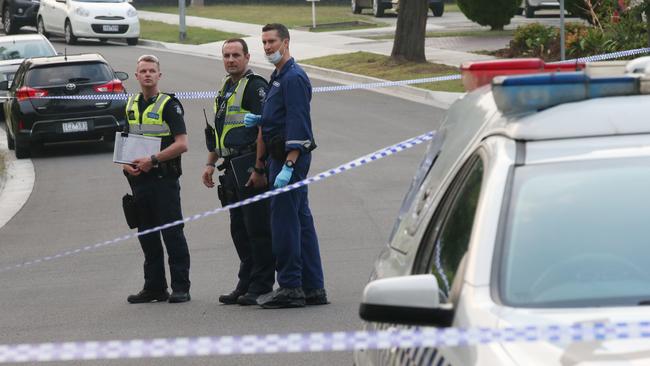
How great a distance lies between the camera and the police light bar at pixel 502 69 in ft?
17.9

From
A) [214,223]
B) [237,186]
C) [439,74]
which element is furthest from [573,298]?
[439,74]

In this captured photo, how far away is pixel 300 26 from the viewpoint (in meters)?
43.2

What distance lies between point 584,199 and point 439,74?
23097 mm

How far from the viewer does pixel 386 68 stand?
28.7m

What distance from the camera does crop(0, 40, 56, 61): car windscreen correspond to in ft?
81.4

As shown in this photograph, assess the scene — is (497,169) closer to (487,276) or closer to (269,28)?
(487,276)

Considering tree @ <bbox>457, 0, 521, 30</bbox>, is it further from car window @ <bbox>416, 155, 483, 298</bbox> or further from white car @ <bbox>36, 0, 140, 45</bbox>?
car window @ <bbox>416, 155, 483, 298</bbox>

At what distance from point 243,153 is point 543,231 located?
5357mm

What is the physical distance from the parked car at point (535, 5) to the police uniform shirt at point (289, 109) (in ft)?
107

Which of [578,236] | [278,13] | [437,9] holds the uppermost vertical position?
[578,236]

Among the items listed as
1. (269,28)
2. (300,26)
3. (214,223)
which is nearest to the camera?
(269,28)

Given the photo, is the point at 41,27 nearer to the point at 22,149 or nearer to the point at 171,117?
the point at 22,149

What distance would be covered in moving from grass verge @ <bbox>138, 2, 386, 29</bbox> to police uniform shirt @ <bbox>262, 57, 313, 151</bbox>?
3455cm

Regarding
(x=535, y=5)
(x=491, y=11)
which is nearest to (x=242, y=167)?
(x=491, y=11)
